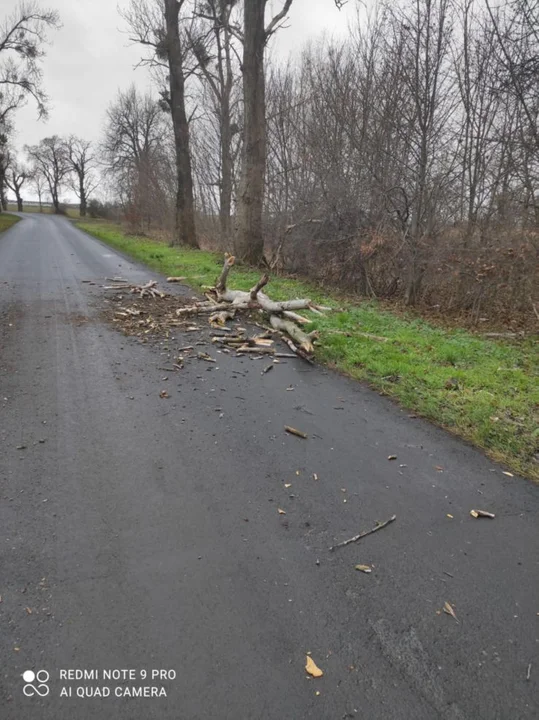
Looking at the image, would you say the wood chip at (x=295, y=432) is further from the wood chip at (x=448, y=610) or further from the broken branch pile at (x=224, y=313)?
the broken branch pile at (x=224, y=313)

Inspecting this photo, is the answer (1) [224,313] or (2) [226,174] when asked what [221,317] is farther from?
(2) [226,174]

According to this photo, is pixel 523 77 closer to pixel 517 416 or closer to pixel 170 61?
pixel 517 416

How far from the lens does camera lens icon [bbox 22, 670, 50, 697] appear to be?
5.66 ft

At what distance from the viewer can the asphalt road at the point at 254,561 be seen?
1784mm

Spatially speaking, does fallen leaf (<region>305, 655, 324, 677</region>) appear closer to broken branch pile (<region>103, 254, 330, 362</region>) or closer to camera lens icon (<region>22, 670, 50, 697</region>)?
camera lens icon (<region>22, 670, 50, 697</region>)

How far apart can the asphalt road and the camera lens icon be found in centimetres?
1

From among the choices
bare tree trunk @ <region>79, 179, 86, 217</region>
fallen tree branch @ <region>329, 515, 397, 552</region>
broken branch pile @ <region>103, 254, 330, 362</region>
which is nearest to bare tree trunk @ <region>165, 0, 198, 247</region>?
broken branch pile @ <region>103, 254, 330, 362</region>

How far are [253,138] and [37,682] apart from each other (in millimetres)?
13557

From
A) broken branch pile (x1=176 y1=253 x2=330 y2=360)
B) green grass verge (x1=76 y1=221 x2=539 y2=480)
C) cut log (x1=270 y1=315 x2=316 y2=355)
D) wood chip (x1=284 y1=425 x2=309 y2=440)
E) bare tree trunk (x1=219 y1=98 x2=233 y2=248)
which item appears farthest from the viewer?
bare tree trunk (x1=219 y1=98 x2=233 y2=248)

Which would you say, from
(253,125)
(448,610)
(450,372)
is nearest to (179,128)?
(253,125)

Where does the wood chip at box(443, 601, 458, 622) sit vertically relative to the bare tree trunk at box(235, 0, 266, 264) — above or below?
below

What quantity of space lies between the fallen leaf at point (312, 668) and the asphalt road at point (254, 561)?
21mm

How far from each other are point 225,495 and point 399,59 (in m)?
11.2

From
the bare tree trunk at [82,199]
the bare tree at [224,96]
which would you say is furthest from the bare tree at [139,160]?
the bare tree trunk at [82,199]
